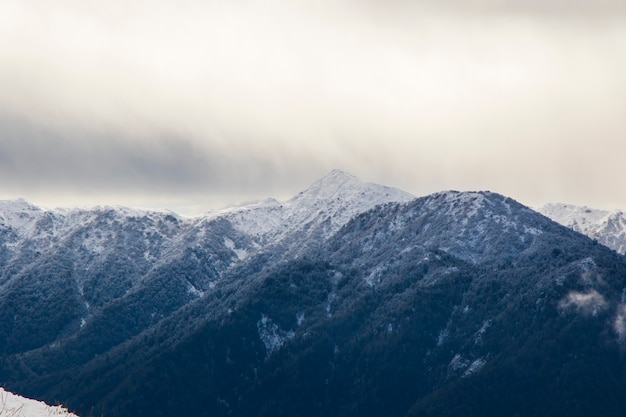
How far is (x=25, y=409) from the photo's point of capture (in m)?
51.2

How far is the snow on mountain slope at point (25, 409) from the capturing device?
50.0 meters

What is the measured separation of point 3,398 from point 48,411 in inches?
131

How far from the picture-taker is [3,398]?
2078 inches

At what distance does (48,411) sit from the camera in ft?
169

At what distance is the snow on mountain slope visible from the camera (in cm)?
5000
